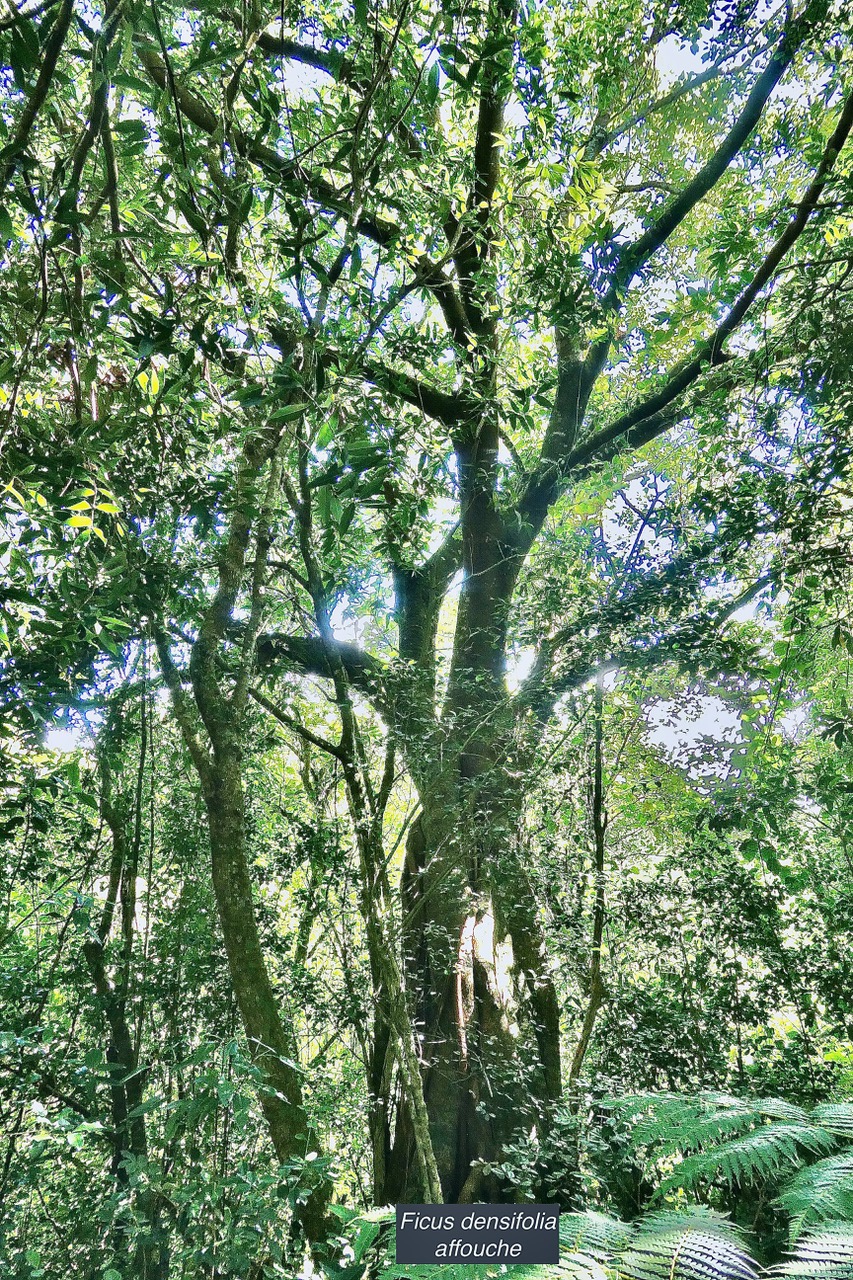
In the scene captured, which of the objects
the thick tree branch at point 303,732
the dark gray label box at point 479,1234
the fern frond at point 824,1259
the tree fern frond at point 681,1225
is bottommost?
the dark gray label box at point 479,1234

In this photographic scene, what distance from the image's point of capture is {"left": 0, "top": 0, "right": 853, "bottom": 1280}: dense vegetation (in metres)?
2.22

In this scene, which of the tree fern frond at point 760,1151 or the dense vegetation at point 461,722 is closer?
the tree fern frond at point 760,1151

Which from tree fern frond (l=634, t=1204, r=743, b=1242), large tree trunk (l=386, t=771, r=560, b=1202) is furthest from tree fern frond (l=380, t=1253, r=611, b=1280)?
large tree trunk (l=386, t=771, r=560, b=1202)

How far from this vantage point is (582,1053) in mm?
3443

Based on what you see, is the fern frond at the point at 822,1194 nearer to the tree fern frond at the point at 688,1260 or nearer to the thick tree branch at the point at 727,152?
the tree fern frond at the point at 688,1260

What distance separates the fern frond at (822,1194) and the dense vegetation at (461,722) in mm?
304

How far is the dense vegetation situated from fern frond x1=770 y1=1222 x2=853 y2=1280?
61cm

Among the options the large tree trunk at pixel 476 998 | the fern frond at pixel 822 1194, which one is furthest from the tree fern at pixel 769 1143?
the large tree trunk at pixel 476 998

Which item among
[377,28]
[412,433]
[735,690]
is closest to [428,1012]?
[735,690]

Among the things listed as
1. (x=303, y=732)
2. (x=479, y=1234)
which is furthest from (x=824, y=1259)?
(x=303, y=732)

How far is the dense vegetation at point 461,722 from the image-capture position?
2.22 meters

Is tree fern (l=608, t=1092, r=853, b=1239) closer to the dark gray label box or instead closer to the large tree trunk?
the dark gray label box

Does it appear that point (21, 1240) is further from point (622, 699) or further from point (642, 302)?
point (642, 302)

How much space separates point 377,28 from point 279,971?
359cm
